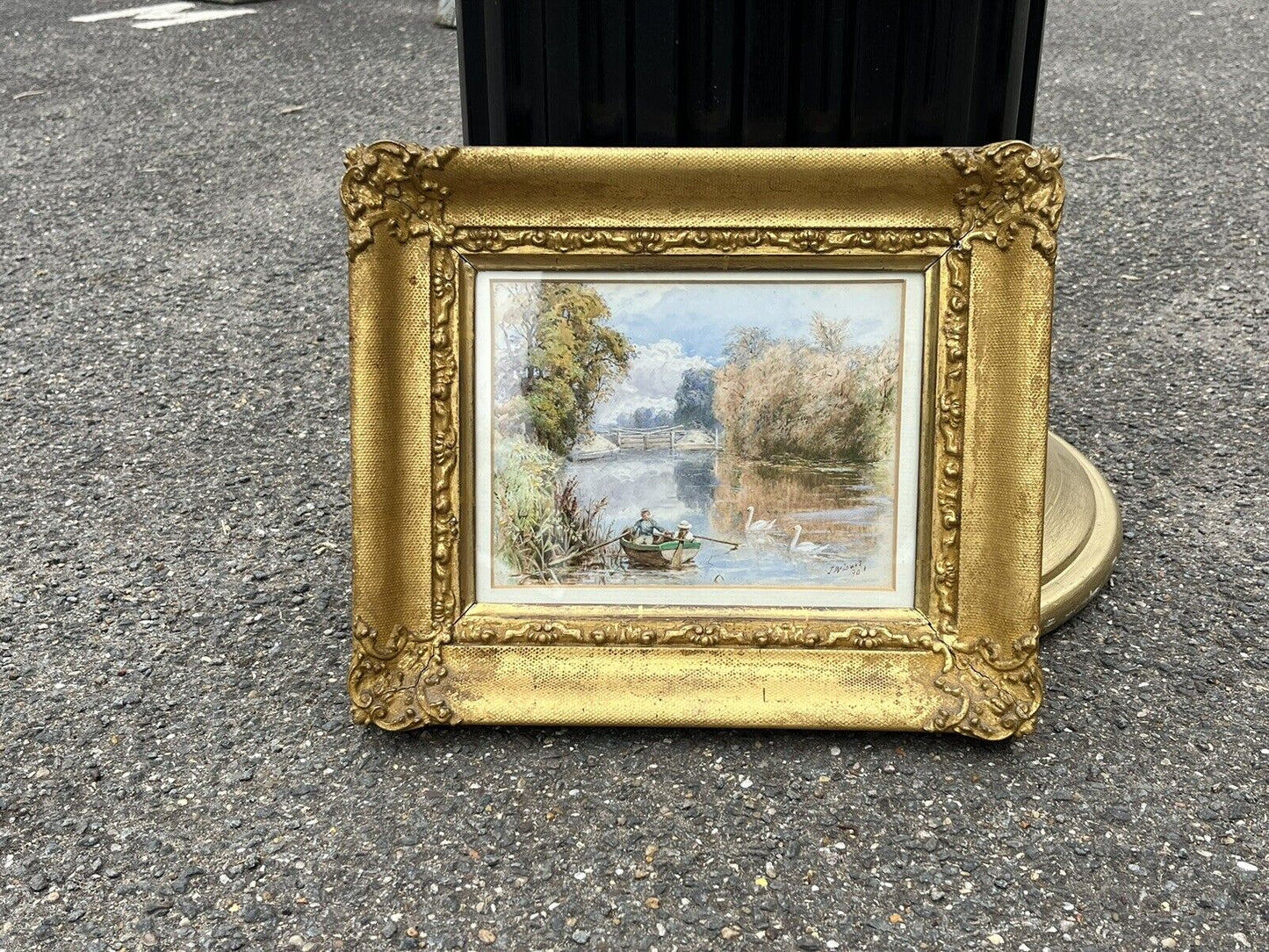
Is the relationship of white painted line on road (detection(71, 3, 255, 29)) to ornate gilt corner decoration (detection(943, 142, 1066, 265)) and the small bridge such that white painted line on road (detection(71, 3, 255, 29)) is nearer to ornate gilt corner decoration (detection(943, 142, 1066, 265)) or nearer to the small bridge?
the small bridge

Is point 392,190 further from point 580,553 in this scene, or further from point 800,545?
point 800,545

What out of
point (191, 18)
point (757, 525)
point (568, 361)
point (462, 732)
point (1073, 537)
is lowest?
point (462, 732)

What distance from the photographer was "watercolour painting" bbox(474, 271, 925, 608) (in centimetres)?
175

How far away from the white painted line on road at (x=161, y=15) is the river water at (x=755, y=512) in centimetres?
520

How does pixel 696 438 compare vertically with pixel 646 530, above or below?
above

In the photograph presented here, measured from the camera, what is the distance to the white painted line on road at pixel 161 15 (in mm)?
6066

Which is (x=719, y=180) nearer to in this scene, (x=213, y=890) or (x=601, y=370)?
(x=601, y=370)

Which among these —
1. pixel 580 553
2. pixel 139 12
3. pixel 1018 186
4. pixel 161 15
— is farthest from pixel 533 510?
pixel 139 12

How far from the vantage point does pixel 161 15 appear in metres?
6.24

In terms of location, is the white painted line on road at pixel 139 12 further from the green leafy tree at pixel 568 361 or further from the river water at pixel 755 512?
the river water at pixel 755 512

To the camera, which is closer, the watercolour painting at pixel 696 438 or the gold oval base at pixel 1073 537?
the watercolour painting at pixel 696 438
